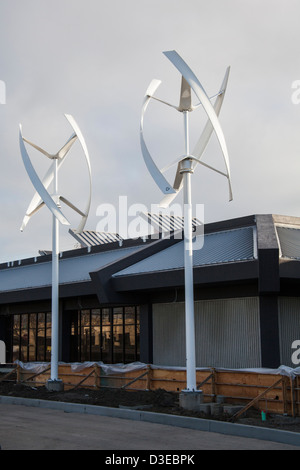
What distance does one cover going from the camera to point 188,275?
17.4 m

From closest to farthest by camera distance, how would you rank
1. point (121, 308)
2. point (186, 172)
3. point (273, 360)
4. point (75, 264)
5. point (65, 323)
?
point (186, 172) < point (273, 360) < point (121, 308) < point (65, 323) < point (75, 264)

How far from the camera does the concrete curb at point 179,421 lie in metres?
13.0

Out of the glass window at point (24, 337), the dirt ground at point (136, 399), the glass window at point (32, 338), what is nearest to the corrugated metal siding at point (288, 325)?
the dirt ground at point (136, 399)

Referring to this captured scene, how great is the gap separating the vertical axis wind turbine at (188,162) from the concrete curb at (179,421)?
1.51 m

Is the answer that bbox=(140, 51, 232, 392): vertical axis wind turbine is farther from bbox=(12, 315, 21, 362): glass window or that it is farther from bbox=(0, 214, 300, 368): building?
bbox=(12, 315, 21, 362): glass window

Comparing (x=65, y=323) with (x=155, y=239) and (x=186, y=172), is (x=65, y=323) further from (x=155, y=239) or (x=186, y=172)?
(x=186, y=172)

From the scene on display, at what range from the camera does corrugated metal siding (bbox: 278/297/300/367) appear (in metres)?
21.2

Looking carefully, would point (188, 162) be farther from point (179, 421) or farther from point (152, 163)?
point (179, 421)

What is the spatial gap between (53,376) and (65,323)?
8.86 meters

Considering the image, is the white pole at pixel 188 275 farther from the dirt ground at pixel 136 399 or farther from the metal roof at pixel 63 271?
the metal roof at pixel 63 271

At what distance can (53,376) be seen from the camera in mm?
22109

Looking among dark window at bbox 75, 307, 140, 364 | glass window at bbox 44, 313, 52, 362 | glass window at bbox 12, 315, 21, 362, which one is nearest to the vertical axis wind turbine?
dark window at bbox 75, 307, 140, 364

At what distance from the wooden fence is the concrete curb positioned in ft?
5.12
